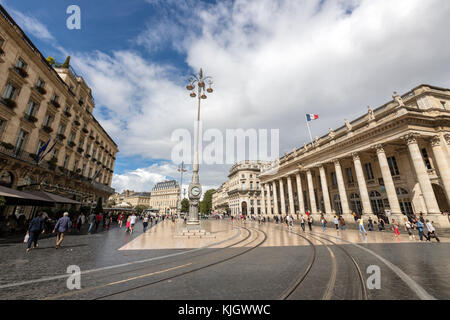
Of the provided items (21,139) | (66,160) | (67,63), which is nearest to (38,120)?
(21,139)

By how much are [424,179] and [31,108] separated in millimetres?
38698

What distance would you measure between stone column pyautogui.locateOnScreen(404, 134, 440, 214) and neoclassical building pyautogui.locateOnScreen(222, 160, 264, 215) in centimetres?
4387

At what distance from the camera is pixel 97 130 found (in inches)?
1227

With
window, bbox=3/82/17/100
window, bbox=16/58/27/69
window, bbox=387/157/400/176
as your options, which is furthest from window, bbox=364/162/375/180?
window, bbox=16/58/27/69

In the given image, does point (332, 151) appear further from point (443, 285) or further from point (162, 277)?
point (162, 277)

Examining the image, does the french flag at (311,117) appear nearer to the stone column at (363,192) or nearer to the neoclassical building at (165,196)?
the stone column at (363,192)

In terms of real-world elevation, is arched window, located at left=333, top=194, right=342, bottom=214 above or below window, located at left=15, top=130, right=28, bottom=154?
below

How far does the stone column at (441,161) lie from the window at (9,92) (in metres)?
40.9

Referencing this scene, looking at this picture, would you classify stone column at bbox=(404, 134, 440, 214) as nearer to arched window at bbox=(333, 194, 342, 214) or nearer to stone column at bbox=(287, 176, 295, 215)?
arched window at bbox=(333, 194, 342, 214)

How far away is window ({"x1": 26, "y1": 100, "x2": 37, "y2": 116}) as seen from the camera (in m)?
17.3

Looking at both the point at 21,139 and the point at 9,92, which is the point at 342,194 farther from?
the point at 9,92

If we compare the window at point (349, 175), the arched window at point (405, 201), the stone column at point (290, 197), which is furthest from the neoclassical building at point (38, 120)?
the window at point (349, 175)
